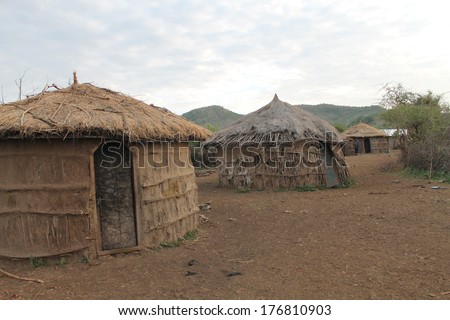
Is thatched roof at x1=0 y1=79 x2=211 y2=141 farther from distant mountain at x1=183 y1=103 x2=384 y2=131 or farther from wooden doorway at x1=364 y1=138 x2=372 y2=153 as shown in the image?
distant mountain at x1=183 y1=103 x2=384 y2=131

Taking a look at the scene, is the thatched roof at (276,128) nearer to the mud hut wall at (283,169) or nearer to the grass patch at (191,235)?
the mud hut wall at (283,169)

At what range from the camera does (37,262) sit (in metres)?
5.40

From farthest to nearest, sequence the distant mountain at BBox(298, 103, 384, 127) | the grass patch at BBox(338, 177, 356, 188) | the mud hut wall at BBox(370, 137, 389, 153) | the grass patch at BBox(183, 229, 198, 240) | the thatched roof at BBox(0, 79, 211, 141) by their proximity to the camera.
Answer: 1. the distant mountain at BBox(298, 103, 384, 127)
2. the mud hut wall at BBox(370, 137, 389, 153)
3. the grass patch at BBox(338, 177, 356, 188)
4. the grass patch at BBox(183, 229, 198, 240)
5. the thatched roof at BBox(0, 79, 211, 141)

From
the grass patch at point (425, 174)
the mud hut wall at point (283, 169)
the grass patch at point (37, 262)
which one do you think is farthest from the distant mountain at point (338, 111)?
the grass patch at point (37, 262)

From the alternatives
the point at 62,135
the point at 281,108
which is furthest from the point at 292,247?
the point at 281,108

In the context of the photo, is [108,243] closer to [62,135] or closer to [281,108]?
[62,135]

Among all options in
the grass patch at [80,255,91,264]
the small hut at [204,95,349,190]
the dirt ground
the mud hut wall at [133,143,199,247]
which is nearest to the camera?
the dirt ground

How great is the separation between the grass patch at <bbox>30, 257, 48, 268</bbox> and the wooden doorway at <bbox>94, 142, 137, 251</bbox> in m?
0.83

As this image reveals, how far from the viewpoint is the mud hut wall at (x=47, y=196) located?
17.8 ft

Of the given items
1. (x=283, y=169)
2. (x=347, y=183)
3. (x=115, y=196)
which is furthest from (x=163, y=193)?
(x=347, y=183)

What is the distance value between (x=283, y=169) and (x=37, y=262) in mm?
8503

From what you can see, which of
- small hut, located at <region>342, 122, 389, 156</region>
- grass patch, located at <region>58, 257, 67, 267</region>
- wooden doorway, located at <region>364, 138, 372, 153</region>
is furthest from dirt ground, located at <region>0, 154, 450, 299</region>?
wooden doorway, located at <region>364, 138, 372, 153</region>

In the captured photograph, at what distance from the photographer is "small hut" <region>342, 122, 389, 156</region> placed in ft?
98.8

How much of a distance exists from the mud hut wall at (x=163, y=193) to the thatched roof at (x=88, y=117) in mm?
388
